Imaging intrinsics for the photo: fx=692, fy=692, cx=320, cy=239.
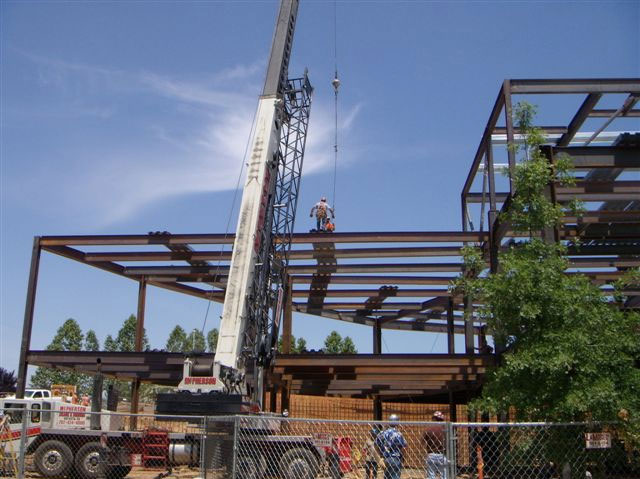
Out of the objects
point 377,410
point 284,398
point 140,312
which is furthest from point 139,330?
point 377,410

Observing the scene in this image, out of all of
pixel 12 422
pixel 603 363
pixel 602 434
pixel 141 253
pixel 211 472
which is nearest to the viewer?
pixel 602 434

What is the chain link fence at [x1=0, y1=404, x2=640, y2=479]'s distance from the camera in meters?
8.96

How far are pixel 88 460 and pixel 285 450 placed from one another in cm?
575

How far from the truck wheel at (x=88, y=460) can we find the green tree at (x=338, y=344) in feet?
134

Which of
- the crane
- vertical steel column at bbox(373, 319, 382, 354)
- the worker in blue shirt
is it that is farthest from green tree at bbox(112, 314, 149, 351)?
the worker in blue shirt

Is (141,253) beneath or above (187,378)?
above

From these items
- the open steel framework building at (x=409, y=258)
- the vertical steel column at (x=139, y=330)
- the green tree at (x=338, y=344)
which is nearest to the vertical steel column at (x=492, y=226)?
the open steel framework building at (x=409, y=258)

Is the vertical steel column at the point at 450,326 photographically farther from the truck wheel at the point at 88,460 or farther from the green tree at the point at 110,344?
the green tree at the point at 110,344

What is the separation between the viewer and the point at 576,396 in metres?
9.27

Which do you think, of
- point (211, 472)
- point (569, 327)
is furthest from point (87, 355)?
point (569, 327)

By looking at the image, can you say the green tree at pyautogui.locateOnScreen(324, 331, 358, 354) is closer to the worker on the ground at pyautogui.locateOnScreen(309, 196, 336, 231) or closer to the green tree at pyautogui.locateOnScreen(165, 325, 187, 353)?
the green tree at pyautogui.locateOnScreen(165, 325, 187, 353)

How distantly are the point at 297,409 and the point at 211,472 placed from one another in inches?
669

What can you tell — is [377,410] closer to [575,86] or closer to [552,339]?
[575,86]

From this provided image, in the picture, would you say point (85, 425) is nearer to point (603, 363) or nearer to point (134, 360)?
point (134, 360)
